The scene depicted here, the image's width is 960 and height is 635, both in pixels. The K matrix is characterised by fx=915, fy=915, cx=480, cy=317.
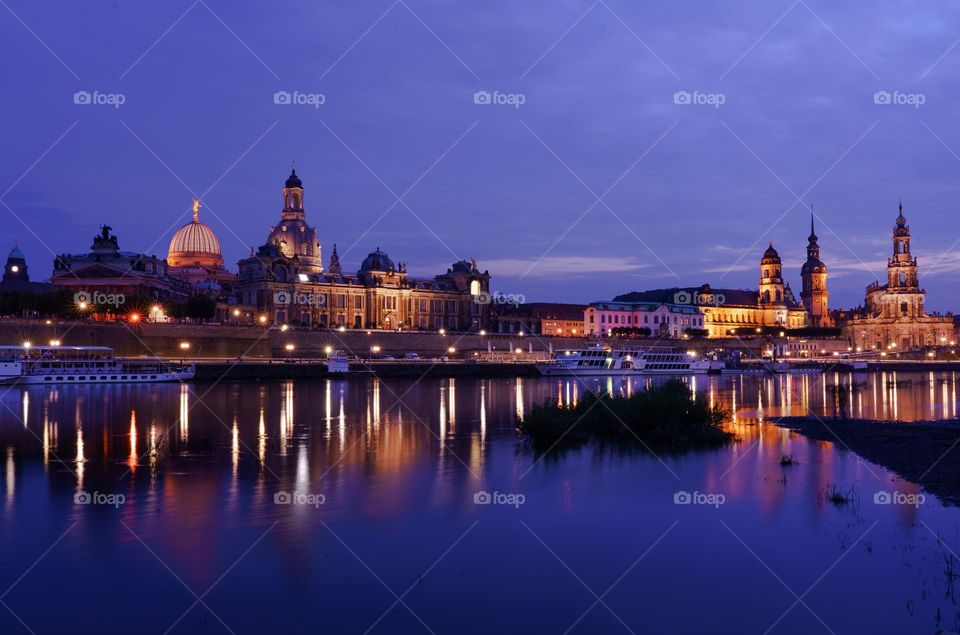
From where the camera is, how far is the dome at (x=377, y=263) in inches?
4695

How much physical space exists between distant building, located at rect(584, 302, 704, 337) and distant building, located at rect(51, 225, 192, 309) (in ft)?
215

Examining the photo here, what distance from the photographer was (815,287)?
17075 centimetres

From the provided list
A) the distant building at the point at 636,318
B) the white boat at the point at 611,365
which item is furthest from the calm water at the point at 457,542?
the distant building at the point at 636,318

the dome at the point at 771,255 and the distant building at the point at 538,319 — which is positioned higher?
the dome at the point at 771,255

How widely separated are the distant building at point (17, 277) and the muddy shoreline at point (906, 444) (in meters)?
93.4

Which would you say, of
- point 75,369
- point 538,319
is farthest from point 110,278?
point 538,319

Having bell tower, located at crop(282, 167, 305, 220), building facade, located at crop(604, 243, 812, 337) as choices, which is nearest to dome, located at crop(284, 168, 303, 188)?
bell tower, located at crop(282, 167, 305, 220)

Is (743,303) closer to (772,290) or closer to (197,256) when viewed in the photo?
(772,290)

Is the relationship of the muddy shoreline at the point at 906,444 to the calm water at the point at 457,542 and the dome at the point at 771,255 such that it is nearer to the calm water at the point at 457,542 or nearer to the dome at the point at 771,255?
the calm water at the point at 457,542

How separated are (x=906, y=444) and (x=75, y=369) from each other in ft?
169

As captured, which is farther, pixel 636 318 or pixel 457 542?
pixel 636 318

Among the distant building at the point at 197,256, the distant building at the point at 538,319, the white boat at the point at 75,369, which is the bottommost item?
the white boat at the point at 75,369

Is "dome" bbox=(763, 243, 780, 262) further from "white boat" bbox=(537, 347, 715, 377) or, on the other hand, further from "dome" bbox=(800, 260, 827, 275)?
"white boat" bbox=(537, 347, 715, 377)

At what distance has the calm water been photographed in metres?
10.2
